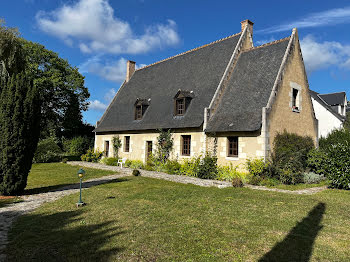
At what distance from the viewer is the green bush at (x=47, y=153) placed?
22333 millimetres

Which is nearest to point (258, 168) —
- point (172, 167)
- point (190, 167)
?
point (190, 167)

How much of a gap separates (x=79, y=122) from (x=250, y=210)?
26.0 metres

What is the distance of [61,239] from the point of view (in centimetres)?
503

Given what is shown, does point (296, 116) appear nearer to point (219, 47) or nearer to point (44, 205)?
point (219, 47)

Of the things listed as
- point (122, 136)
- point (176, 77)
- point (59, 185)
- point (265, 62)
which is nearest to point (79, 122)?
point (122, 136)

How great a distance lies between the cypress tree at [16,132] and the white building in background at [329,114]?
80.3ft

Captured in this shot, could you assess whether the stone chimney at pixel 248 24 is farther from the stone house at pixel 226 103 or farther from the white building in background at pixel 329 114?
the white building in background at pixel 329 114

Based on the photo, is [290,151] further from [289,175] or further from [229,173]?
[229,173]

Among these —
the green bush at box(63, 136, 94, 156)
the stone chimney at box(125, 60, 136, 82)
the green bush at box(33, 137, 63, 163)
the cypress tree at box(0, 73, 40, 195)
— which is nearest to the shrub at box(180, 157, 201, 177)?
the cypress tree at box(0, 73, 40, 195)

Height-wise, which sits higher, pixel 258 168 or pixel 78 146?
pixel 78 146

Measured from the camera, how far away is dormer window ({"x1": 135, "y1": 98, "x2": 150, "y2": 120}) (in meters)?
19.1

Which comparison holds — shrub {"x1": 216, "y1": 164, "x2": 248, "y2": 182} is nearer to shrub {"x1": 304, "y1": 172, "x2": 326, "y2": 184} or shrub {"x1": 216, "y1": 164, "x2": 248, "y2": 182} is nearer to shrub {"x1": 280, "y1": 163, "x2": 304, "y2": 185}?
shrub {"x1": 280, "y1": 163, "x2": 304, "y2": 185}

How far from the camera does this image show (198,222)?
18.7 ft

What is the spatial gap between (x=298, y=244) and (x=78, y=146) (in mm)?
25486
